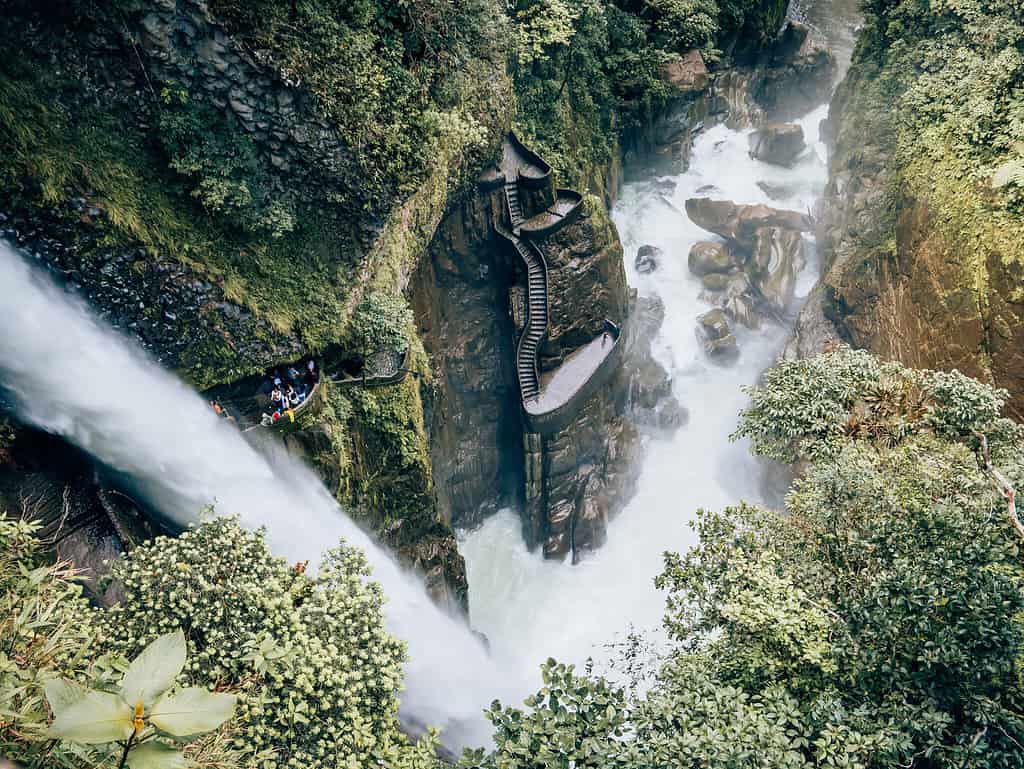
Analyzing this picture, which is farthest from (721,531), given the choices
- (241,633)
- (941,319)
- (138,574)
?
(941,319)

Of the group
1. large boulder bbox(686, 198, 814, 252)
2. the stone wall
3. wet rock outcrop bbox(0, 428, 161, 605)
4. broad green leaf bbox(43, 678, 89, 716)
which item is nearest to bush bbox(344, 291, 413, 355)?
the stone wall

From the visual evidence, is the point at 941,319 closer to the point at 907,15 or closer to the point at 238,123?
the point at 907,15

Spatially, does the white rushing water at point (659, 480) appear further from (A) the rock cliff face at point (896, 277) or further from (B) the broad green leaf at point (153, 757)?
(B) the broad green leaf at point (153, 757)

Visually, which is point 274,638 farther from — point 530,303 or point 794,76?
point 794,76

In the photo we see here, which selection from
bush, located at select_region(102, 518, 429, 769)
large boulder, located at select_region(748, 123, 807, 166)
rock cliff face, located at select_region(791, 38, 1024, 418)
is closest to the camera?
bush, located at select_region(102, 518, 429, 769)

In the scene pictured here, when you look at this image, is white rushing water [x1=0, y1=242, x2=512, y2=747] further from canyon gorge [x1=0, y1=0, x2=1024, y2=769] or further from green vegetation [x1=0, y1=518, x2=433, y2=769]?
green vegetation [x1=0, y1=518, x2=433, y2=769]

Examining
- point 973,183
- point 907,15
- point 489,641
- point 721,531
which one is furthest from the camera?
point 907,15
